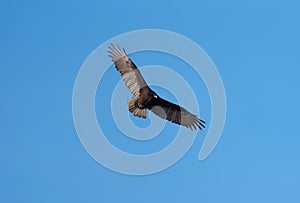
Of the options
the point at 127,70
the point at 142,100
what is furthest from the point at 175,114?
the point at 127,70

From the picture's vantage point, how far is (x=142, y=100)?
9.45 meters

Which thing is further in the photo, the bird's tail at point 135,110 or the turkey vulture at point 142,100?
the bird's tail at point 135,110

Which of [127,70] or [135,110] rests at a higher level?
[127,70]

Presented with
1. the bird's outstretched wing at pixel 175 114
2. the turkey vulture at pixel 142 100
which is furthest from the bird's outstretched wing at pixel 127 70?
the bird's outstretched wing at pixel 175 114

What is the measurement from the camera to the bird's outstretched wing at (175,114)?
963 cm

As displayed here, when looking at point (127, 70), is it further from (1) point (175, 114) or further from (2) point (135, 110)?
(1) point (175, 114)

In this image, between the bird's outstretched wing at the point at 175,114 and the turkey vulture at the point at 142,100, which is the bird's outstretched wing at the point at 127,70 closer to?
the turkey vulture at the point at 142,100

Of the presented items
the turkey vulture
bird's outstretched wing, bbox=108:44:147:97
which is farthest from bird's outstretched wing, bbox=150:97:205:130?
bird's outstretched wing, bbox=108:44:147:97

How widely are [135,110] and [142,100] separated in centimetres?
20

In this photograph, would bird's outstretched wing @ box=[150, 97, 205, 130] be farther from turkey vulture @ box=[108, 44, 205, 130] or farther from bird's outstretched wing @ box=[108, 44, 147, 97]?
bird's outstretched wing @ box=[108, 44, 147, 97]

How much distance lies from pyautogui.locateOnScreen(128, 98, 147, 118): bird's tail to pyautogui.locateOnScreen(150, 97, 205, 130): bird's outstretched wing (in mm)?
174

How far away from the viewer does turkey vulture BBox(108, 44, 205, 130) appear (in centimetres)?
913

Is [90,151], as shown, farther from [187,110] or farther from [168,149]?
[187,110]

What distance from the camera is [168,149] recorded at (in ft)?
29.2
